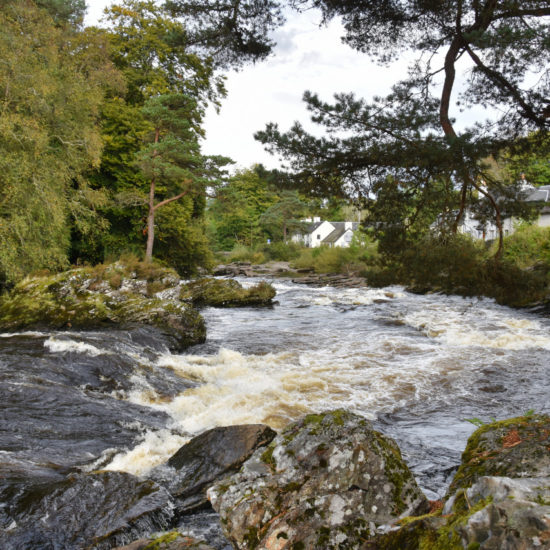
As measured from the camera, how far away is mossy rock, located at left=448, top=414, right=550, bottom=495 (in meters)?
2.29

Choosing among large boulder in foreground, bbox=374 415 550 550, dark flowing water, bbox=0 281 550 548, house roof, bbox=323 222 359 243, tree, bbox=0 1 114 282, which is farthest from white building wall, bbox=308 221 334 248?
large boulder in foreground, bbox=374 415 550 550

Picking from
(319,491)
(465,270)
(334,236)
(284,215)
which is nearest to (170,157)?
(465,270)

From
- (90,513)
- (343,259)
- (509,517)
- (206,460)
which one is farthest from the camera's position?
(343,259)

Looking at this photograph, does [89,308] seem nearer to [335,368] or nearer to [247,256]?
[335,368]

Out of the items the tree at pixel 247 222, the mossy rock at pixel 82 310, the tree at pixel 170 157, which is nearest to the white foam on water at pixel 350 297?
the tree at pixel 170 157

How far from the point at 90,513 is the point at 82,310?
8.81m

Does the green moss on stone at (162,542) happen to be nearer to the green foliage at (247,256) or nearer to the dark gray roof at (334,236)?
the green foliage at (247,256)

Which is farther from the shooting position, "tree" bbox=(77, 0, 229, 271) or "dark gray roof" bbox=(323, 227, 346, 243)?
"dark gray roof" bbox=(323, 227, 346, 243)

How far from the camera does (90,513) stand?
3422 mm

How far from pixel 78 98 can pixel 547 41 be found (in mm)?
17367

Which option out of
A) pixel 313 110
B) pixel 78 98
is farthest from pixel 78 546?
pixel 78 98

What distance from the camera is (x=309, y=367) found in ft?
29.4

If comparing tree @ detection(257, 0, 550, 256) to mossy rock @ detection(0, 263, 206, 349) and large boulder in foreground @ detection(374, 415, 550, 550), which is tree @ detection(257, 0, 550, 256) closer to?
large boulder in foreground @ detection(374, 415, 550, 550)

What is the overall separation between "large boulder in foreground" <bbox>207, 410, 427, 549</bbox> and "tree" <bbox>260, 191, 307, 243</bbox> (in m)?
50.7
